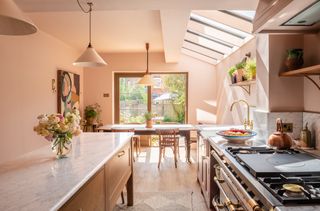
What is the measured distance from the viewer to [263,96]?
2.57 metres

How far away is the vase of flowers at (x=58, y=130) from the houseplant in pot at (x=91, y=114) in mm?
4530

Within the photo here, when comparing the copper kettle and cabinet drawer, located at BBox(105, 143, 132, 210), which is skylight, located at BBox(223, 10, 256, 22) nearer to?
the copper kettle

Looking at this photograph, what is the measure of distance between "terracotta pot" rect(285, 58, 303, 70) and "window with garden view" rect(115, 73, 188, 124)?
4441 millimetres

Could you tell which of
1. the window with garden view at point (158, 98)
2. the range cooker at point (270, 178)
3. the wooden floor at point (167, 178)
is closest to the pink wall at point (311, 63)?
the range cooker at point (270, 178)

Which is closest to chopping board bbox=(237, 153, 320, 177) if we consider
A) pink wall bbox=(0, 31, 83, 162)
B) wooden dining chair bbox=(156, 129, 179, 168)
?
wooden dining chair bbox=(156, 129, 179, 168)

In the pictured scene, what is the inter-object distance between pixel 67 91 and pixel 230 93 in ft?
11.5

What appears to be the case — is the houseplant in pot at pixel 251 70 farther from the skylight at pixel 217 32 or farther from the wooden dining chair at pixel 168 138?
the wooden dining chair at pixel 168 138

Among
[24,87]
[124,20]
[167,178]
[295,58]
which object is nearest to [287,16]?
[295,58]

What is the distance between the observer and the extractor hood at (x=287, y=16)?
4.58ft

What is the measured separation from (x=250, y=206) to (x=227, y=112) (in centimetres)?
416

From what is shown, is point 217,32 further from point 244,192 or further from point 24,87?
point 244,192

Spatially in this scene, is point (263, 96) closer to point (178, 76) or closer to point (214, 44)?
point (214, 44)

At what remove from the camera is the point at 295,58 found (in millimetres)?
2211

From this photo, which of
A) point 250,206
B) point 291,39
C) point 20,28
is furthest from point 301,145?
point 20,28
